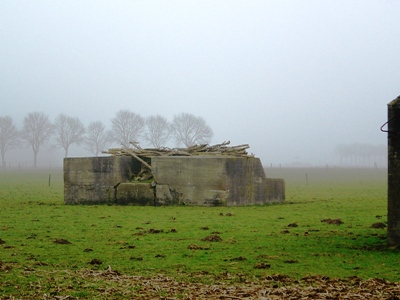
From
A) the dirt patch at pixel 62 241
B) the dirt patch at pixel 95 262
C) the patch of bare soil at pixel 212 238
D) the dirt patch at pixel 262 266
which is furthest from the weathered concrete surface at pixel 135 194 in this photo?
the dirt patch at pixel 262 266

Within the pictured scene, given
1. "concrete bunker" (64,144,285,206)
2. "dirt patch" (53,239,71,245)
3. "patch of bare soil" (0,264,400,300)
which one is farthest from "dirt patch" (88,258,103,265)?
"concrete bunker" (64,144,285,206)

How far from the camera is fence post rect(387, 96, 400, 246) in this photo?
9.25 meters

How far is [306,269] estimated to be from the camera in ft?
25.7

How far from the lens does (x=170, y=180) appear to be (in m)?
18.8

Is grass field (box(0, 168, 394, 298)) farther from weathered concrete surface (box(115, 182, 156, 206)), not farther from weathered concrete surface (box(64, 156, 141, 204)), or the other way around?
weathered concrete surface (box(64, 156, 141, 204))

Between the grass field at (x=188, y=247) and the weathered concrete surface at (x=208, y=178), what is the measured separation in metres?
2.26

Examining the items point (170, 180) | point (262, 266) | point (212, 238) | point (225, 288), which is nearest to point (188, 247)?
point (212, 238)

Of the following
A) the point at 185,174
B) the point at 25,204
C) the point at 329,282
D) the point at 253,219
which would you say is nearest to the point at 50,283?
the point at 329,282

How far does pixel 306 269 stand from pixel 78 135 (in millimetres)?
101181

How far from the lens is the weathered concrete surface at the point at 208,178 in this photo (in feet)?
59.7

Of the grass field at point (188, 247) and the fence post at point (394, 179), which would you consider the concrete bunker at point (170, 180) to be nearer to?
the grass field at point (188, 247)

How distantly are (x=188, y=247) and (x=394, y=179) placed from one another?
338 cm

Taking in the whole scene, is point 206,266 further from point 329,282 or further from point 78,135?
point 78,135

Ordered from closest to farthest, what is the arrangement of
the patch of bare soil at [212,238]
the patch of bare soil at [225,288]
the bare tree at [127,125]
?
the patch of bare soil at [225,288] → the patch of bare soil at [212,238] → the bare tree at [127,125]
